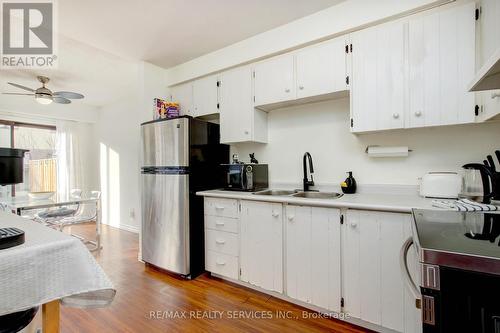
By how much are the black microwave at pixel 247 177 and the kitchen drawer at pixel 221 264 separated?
0.68m

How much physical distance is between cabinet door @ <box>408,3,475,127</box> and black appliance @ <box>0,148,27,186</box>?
8.20 feet

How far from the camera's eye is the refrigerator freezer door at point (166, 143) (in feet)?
7.82

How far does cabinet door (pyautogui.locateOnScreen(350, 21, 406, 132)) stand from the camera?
5.70ft

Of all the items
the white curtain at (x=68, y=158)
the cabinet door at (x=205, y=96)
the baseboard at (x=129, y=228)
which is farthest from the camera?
the white curtain at (x=68, y=158)

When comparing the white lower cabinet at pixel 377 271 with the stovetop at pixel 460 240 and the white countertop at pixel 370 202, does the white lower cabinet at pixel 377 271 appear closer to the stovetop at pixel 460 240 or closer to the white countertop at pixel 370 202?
the white countertop at pixel 370 202

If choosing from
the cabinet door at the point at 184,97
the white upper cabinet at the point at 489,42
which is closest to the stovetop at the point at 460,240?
the white upper cabinet at the point at 489,42

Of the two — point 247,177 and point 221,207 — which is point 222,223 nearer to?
point 221,207

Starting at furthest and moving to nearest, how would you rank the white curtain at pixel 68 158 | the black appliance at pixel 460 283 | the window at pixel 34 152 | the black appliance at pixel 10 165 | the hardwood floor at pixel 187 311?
the white curtain at pixel 68 158 → the window at pixel 34 152 → the hardwood floor at pixel 187 311 → the black appliance at pixel 10 165 → the black appliance at pixel 460 283

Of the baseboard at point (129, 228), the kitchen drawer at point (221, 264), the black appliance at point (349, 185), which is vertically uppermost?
the black appliance at point (349, 185)

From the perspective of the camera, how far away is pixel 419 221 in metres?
1.01

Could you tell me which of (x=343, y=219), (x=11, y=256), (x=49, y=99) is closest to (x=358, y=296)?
(x=343, y=219)

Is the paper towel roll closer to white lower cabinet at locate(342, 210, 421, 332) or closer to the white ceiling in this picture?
white lower cabinet at locate(342, 210, 421, 332)

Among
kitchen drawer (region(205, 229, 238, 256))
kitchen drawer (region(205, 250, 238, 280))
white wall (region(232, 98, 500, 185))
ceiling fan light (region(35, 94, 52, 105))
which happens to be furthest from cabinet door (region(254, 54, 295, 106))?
ceiling fan light (region(35, 94, 52, 105))

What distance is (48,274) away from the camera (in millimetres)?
766
